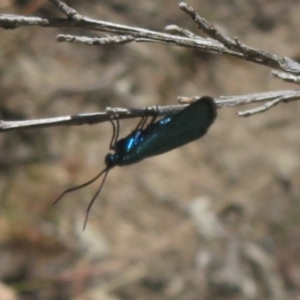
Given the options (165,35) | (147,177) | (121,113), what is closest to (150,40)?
(165,35)

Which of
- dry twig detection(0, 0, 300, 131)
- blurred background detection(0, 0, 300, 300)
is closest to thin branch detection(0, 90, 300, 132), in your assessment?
dry twig detection(0, 0, 300, 131)

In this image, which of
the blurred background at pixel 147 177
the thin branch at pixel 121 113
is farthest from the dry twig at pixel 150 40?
the blurred background at pixel 147 177

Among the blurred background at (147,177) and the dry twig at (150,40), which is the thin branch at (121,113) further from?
the blurred background at (147,177)

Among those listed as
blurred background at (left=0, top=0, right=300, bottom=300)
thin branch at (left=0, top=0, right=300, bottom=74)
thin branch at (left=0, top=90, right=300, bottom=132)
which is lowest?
thin branch at (left=0, top=90, right=300, bottom=132)

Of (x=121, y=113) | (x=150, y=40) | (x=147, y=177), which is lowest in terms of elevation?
(x=121, y=113)

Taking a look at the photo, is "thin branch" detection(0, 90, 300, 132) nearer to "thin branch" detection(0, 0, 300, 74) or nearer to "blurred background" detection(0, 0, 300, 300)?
"thin branch" detection(0, 0, 300, 74)

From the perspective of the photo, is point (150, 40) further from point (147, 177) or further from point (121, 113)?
point (147, 177)

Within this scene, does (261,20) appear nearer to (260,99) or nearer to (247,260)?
(247,260)

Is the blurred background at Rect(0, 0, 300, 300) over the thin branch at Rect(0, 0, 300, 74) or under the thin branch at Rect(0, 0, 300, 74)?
over

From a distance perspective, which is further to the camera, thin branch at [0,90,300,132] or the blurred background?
the blurred background
